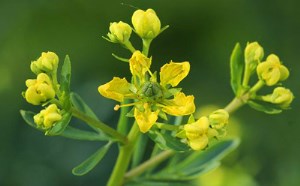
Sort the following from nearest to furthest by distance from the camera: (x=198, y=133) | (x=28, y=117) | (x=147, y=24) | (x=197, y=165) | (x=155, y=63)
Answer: (x=198, y=133) → (x=147, y=24) → (x=28, y=117) → (x=197, y=165) → (x=155, y=63)

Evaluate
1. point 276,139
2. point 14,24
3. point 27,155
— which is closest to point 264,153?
point 276,139

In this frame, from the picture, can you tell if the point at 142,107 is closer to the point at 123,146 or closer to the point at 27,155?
the point at 123,146

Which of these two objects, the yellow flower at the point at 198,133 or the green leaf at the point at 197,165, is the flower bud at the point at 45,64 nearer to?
the yellow flower at the point at 198,133

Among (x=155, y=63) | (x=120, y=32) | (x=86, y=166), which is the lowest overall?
(x=155, y=63)

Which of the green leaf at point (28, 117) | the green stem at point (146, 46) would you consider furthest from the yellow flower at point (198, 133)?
the green leaf at point (28, 117)

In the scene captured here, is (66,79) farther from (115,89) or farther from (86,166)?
(86,166)

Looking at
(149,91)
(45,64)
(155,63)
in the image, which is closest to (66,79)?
(45,64)

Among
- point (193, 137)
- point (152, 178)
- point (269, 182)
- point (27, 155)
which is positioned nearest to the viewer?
point (193, 137)
